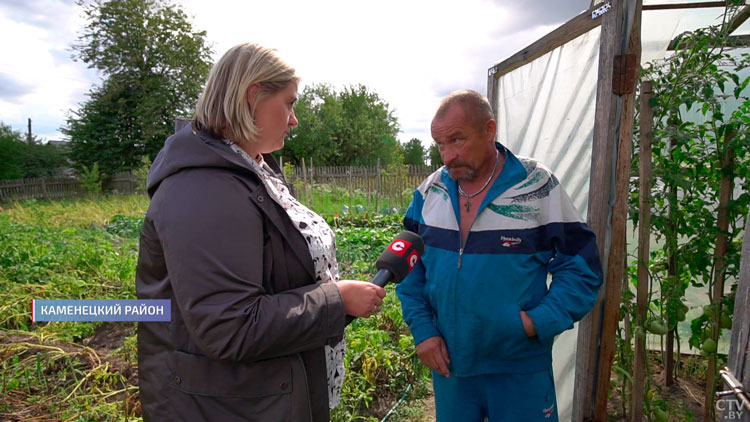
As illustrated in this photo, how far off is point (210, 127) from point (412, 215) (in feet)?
3.72

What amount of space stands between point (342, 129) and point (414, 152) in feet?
37.9

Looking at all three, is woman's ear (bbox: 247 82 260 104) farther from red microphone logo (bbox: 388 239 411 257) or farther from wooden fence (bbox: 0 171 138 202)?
wooden fence (bbox: 0 171 138 202)

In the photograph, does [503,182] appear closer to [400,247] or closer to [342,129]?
[400,247]

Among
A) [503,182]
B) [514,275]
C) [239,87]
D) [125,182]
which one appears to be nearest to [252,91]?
[239,87]

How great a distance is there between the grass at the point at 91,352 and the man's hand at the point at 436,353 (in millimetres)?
1128

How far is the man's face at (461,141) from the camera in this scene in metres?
1.96

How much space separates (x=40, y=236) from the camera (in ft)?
24.1

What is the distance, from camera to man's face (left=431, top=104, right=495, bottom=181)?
196cm

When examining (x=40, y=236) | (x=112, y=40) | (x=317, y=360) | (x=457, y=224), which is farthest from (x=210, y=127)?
(x=112, y=40)

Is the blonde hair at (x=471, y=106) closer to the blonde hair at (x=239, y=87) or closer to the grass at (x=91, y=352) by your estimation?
the blonde hair at (x=239, y=87)

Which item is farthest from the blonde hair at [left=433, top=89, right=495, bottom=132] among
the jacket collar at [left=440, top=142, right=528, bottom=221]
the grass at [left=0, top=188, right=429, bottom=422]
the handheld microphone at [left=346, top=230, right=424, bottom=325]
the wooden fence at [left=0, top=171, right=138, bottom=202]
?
the wooden fence at [left=0, top=171, right=138, bottom=202]

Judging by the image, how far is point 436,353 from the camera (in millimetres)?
1966

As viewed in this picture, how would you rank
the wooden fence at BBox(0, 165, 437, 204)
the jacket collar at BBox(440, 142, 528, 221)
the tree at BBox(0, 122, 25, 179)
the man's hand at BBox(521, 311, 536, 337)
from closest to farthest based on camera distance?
the man's hand at BBox(521, 311, 536, 337)
the jacket collar at BBox(440, 142, 528, 221)
the wooden fence at BBox(0, 165, 437, 204)
the tree at BBox(0, 122, 25, 179)
